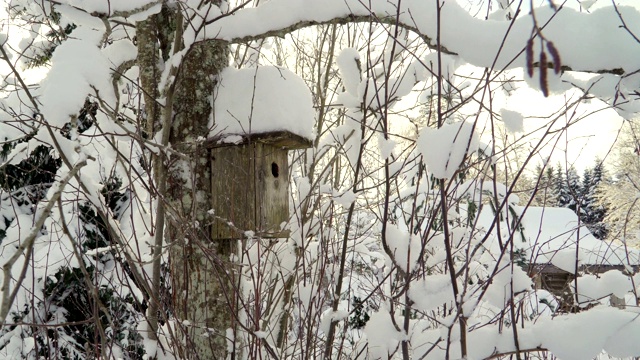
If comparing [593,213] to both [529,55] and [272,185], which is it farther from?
[529,55]

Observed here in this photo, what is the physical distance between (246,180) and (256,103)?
1.34 feet

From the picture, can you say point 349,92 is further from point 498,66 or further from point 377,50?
point 377,50

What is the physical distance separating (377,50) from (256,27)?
1886 mm

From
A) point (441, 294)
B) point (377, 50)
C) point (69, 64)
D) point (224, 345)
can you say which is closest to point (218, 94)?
point (69, 64)

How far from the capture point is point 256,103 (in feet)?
8.10

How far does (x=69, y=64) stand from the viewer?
156cm

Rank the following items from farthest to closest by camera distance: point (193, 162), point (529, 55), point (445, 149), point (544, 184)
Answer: point (193, 162)
point (544, 184)
point (445, 149)
point (529, 55)

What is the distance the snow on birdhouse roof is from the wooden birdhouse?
0.04 m

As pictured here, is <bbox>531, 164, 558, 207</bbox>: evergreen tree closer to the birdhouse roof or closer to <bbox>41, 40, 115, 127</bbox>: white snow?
the birdhouse roof

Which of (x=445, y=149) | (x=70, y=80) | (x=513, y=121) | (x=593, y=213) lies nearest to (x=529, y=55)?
(x=445, y=149)

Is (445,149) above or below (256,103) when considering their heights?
below

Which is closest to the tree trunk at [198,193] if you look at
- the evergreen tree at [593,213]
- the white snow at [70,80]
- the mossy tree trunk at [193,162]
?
the mossy tree trunk at [193,162]

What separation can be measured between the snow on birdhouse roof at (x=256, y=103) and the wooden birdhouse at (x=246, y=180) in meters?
0.04

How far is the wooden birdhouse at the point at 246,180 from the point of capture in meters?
2.40
